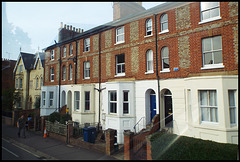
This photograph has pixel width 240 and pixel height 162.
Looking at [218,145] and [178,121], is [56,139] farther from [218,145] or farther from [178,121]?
[218,145]

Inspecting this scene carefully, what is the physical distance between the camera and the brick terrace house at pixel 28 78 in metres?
25.5

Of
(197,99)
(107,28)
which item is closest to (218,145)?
(197,99)

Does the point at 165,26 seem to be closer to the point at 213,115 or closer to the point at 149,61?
the point at 149,61

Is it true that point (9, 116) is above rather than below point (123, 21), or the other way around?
below

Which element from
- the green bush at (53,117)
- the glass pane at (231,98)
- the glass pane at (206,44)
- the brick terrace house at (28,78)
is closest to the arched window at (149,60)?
the glass pane at (206,44)

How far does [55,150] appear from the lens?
10.1 metres

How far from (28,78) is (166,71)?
25.1 metres

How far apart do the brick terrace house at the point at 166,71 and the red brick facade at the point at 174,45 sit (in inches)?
1.8

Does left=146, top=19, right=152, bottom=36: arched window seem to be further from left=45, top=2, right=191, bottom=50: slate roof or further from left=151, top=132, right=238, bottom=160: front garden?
left=151, top=132, right=238, bottom=160: front garden

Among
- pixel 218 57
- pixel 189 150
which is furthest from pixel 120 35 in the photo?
pixel 189 150

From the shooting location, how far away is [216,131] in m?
8.48

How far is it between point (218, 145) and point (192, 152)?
149cm

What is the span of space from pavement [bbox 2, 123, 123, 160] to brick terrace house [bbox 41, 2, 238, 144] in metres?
2.98

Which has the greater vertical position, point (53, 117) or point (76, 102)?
point (76, 102)
